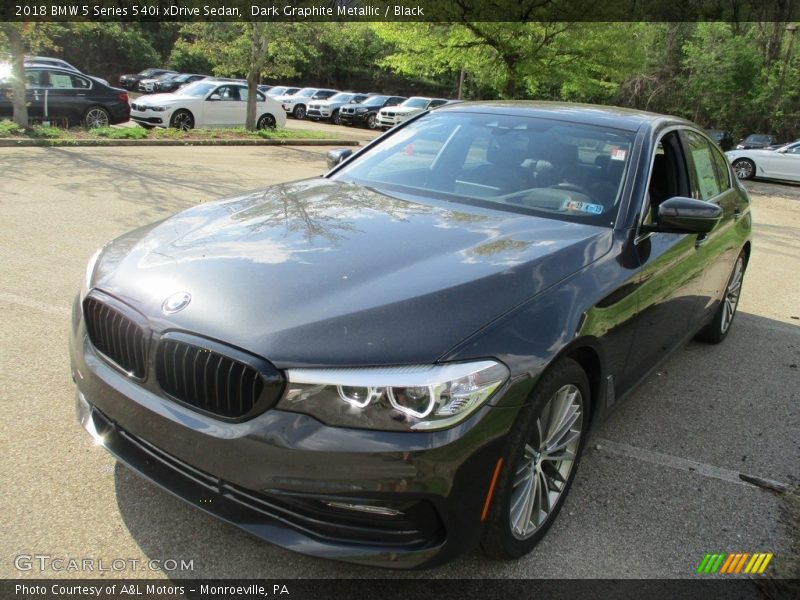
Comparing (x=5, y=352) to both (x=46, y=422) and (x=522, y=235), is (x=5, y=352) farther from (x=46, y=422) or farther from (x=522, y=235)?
(x=522, y=235)

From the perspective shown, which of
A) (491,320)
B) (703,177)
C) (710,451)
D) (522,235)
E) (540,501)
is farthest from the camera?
(703,177)

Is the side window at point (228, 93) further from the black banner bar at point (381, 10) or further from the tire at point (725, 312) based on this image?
the tire at point (725, 312)

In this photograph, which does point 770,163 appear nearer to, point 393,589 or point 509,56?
point 509,56

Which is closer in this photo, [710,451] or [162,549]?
[162,549]

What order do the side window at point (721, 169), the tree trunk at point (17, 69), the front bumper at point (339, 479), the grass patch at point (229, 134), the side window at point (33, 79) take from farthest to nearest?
the grass patch at point (229, 134), the side window at point (33, 79), the tree trunk at point (17, 69), the side window at point (721, 169), the front bumper at point (339, 479)

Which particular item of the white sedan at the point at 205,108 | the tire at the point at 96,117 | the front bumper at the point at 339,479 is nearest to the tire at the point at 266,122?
the white sedan at the point at 205,108

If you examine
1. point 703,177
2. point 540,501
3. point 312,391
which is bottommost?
point 540,501

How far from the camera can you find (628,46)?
1933cm

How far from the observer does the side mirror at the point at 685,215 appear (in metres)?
3.21

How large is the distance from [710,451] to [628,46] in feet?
60.4

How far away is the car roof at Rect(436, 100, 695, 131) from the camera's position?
3818 millimetres

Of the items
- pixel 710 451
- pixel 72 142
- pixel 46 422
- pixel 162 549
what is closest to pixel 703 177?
pixel 710 451

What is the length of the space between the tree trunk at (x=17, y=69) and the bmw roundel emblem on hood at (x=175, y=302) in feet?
43.7

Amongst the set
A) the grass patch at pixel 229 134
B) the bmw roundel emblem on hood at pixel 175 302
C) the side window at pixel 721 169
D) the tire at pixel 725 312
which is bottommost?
the tire at pixel 725 312
